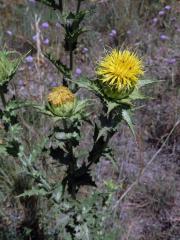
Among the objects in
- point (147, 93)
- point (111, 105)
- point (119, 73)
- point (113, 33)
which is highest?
point (113, 33)

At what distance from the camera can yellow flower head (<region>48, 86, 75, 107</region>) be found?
1839mm

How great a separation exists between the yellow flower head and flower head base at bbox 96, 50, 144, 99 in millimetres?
173

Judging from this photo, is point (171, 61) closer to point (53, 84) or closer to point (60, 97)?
point (53, 84)

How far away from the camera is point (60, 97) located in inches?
73.6

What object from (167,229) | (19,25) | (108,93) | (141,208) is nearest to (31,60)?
(19,25)

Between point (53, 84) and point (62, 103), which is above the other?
point (62, 103)

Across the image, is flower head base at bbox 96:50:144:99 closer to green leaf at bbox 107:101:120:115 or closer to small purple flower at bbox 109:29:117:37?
green leaf at bbox 107:101:120:115

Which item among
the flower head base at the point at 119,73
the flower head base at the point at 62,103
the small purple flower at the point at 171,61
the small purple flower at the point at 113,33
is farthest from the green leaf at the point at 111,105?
the small purple flower at the point at 113,33

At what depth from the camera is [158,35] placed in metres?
5.09

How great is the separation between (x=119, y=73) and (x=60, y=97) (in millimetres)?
313

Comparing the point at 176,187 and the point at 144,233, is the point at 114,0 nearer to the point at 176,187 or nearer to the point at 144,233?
the point at 176,187

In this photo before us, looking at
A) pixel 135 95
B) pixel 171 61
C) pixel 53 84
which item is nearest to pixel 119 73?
pixel 135 95

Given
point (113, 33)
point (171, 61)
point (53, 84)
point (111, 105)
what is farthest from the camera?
point (113, 33)

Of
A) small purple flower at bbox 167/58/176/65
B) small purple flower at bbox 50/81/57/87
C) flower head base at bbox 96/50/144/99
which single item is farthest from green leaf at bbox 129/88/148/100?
small purple flower at bbox 167/58/176/65
